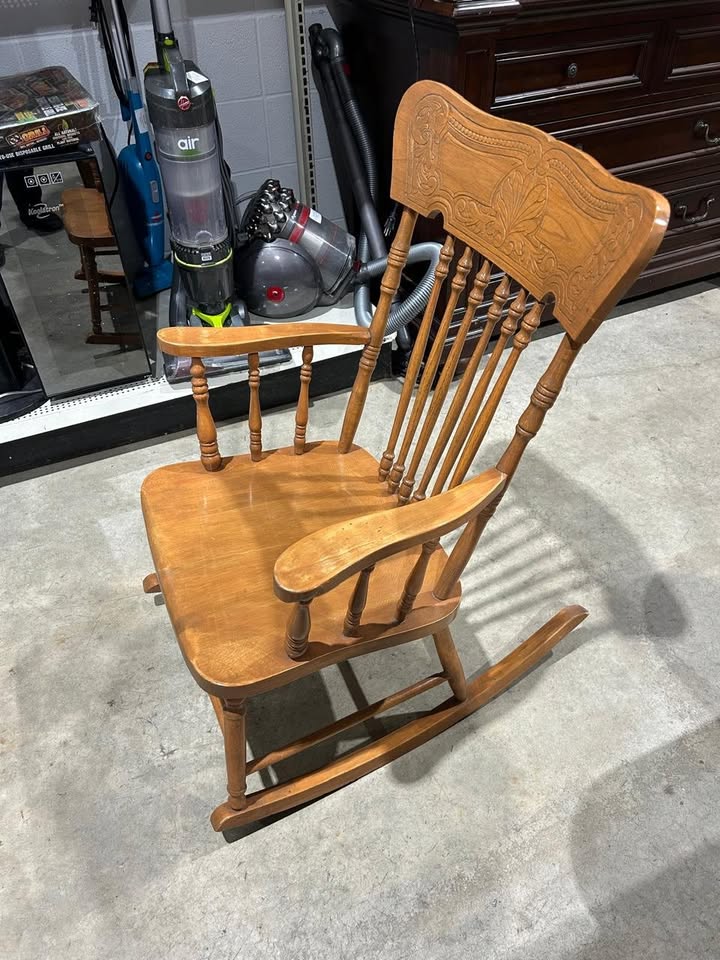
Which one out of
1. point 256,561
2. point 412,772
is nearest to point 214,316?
point 256,561

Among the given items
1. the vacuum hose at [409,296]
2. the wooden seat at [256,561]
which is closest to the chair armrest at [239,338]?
the wooden seat at [256,561]

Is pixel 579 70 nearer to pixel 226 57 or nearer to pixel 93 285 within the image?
pixel 226 57

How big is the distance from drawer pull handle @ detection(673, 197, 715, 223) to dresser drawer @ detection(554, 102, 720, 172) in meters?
0.17

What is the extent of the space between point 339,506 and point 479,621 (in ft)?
1.85

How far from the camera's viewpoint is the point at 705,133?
231cm

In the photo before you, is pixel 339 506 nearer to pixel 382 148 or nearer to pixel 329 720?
pixel 329 720

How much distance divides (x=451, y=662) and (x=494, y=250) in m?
0.74

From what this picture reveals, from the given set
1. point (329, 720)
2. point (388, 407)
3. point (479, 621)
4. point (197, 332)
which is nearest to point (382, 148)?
point (388, 407)

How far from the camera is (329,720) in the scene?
1449mm

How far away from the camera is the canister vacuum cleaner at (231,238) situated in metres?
1.79

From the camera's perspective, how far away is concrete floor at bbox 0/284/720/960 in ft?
3.84

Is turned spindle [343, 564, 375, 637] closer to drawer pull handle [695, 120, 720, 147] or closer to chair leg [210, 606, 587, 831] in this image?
chair leg [210, 606, 587, 831]

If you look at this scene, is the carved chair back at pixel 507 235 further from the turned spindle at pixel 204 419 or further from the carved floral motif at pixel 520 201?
the turned spindle at pixel 204 419

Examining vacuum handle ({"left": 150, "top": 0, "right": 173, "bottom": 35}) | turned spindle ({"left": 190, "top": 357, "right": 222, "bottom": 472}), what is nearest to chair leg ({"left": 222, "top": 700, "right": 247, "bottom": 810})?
turned spindle ({"left": 190, "top": 357, "right": 222, "bottom": 472})
